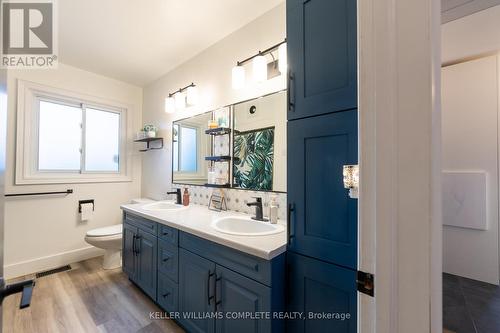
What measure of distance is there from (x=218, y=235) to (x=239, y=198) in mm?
709

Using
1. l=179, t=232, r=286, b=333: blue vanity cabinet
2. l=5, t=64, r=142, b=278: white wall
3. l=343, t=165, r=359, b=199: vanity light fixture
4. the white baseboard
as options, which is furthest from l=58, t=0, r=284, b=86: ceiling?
the white baseboard

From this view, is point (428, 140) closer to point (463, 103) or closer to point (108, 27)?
point (463, 103)

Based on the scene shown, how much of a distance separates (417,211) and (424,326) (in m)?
0.29

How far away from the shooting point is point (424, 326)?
55 centimetres

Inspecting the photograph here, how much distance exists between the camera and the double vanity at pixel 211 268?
3.55ft

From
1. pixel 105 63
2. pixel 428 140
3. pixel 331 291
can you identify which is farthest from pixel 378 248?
pixel 105 63

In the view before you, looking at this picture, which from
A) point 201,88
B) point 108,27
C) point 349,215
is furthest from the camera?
point 201,88

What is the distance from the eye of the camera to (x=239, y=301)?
118 centimetres

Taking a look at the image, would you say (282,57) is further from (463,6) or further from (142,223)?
(142,223)

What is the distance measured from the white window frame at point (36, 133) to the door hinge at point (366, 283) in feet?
10.9

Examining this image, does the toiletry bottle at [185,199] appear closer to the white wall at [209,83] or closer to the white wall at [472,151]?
the white wall at [209,83]

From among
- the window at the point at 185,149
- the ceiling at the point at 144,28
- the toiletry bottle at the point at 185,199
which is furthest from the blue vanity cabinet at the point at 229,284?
the ceiling at the point at 144,28

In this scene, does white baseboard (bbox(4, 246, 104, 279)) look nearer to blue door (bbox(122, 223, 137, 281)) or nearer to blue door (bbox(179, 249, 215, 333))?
blue door (bbox(122, 223, 137, 281))

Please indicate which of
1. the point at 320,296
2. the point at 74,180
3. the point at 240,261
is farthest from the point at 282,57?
the point at 74,180
